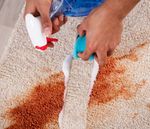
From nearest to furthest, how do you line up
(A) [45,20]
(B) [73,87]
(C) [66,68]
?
(A) [45,20] < (C) [66,68] < (B) [73,87]

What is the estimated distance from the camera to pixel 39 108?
1.08 m

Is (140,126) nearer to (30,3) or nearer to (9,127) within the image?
(9,127)

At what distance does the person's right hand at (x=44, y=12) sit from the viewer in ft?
2.53

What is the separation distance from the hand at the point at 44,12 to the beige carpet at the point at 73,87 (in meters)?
0.34

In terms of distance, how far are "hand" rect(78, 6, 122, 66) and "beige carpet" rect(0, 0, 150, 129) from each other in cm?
42

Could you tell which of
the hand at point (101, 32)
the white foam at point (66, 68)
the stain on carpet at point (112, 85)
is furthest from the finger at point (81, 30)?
the stain on carpet at point (112, 85)

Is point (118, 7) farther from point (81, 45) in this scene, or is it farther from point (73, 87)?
point (73, 87)

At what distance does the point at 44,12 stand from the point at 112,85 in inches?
16.8

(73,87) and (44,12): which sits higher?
(44,12)

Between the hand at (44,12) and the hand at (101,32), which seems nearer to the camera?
the hand at (101,32)

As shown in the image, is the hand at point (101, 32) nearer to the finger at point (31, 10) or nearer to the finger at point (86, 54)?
the finger at point (86, 54)

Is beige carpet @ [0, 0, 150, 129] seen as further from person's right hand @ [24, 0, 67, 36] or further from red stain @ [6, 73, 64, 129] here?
person's right hand @ [24, 0, 67, 36]

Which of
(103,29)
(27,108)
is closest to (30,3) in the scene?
(103,29)

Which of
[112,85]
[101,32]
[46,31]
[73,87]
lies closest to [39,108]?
[73,87]
